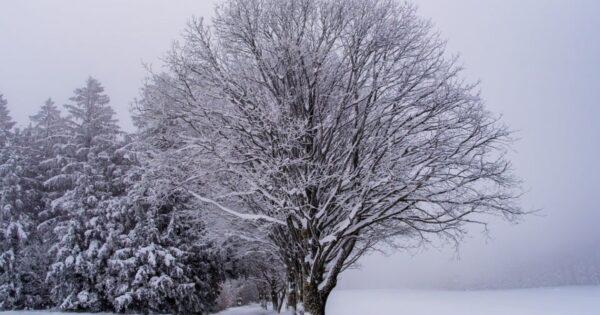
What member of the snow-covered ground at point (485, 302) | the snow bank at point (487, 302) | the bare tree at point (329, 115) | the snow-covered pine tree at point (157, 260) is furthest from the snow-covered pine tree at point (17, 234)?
the bare tree at point (329, 115)

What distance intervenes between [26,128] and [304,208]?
29.1 meters

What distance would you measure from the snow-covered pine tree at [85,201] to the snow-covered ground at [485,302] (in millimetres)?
2198

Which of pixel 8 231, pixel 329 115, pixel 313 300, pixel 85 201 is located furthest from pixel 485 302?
pixel 8 231

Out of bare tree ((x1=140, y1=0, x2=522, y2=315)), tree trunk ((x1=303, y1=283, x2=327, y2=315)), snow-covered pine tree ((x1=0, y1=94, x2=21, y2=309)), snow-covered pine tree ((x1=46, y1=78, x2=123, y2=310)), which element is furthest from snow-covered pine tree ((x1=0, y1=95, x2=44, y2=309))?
tree trunk ((x1=303, y1=283, x2=327, y2=315))

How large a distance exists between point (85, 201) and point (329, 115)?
59.4 feet

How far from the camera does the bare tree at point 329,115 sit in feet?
33.5

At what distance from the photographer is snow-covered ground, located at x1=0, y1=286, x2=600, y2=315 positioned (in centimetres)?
1240

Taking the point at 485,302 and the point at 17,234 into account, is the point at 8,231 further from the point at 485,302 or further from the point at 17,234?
the point at 485,302

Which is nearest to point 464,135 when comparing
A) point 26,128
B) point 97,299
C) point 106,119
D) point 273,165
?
point 273,165

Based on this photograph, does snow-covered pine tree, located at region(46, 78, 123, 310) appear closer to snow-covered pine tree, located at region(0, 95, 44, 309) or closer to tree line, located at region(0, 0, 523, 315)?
snow-covered pine tree, located at region(0, 95, 44, 309)

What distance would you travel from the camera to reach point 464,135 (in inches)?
419

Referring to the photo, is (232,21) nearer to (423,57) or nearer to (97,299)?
(423,57)

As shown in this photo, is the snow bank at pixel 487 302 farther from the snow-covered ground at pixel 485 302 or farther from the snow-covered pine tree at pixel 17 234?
the snow-covered pine tree at pixel 17 234

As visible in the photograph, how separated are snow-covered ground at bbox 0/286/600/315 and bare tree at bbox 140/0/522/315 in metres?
4.02
